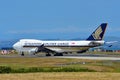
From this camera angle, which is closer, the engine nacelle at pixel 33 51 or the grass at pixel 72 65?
the grass at pixel 72 65

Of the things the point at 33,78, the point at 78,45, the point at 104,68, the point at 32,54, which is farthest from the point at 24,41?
the point at 33,78

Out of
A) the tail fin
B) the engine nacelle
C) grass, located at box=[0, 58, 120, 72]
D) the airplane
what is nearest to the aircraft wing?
the airplane

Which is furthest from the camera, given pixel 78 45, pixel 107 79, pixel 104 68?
pixel 78 45

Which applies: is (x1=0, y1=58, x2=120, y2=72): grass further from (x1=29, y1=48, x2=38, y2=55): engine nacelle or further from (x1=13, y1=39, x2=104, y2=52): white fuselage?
(x1=29, y1=48, x2=38, y2=55): engine nacelle

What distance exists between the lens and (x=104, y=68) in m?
68.8

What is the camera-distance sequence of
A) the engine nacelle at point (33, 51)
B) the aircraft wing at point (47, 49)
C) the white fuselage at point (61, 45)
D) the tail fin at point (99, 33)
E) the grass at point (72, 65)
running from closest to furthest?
the grass at point (72, 65) < the aircraft wing at point (47, 49) < the white fuselage at point (61, 45) < the engine nacelle at point (33, 51) < the tail fin at point (99, 33)

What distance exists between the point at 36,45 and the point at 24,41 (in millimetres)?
4570

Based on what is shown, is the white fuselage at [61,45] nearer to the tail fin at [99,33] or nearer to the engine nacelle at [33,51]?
the engine nacelle at [33,51]

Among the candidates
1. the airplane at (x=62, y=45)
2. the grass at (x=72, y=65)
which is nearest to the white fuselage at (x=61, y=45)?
the airplane at (x=62, y=45)

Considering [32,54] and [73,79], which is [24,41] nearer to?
[32,54]

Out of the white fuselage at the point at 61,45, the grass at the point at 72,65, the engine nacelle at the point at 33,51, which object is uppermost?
the white fuselage at the point at 61,45

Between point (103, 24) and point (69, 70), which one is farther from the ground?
point (103, 24)

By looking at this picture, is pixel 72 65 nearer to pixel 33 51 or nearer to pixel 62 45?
pixel 62 45

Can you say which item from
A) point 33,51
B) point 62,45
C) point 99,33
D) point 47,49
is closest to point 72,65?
point 47,49
